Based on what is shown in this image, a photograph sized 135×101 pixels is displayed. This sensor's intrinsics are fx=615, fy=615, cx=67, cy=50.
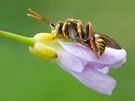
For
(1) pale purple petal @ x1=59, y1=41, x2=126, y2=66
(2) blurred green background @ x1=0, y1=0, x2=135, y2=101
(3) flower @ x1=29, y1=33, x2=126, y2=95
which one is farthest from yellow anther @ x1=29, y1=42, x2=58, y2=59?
(2) blurred green background @ x1=0, y1=0, x2=135, y2=101

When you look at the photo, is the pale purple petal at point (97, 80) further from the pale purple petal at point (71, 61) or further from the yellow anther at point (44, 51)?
the yellow anther at point (44, 51)

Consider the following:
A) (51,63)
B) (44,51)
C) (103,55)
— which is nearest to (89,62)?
(103,55)

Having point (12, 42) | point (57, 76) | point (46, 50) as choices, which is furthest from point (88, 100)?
point (46, 50)

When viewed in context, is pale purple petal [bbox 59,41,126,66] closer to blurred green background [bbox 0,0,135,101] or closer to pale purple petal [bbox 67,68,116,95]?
pale purple petal [bbox 67,68,116,95]

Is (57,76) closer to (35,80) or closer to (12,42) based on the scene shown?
(35,80)

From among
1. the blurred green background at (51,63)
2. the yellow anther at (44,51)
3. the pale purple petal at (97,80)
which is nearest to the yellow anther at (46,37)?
the yellow anther at (44,51)

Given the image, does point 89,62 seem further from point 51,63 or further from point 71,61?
point 51,63
